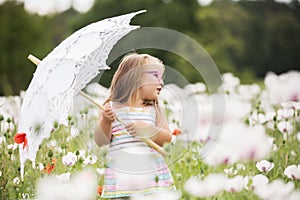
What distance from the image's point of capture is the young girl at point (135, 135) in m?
2.30

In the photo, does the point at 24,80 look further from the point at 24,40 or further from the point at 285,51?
the point at 285,51

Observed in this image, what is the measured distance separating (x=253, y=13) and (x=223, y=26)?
6.91 ft

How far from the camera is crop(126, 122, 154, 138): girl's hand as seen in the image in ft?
7.45

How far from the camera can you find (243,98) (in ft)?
14.3

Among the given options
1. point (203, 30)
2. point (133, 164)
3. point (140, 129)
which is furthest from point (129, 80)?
point (203, 30)

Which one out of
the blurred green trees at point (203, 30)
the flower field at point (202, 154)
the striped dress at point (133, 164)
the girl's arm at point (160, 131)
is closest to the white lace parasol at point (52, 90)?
the flower field at point (202, 154)

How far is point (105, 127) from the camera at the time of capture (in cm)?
229

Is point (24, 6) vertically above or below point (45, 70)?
below

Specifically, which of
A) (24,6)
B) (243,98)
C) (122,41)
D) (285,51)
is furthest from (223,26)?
(122,41)

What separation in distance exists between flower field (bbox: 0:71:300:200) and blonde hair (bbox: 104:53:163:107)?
0.94 ft

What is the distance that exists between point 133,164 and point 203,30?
16609 millimetres

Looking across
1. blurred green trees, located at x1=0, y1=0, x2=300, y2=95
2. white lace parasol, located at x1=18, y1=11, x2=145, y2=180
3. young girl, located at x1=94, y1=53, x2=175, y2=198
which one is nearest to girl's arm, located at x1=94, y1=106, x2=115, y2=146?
young girl, located at x1=94, y1=53, x2=175, y2=198

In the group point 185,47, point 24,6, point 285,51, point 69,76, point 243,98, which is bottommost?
point 285,51

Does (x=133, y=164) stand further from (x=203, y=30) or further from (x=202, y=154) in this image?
(x=203, y=30)
